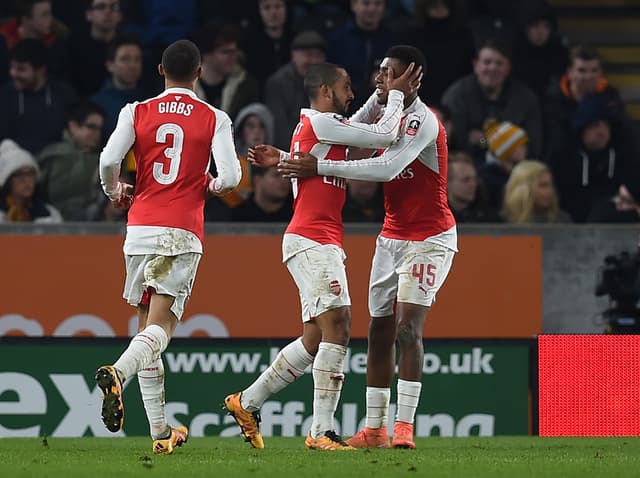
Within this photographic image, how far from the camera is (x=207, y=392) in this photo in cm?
1324

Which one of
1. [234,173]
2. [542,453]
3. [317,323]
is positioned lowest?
[542,453]

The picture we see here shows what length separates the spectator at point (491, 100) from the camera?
16.2 meters

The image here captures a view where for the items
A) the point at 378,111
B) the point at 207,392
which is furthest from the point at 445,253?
the point at 207,392

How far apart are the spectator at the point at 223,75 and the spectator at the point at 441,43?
188 cm

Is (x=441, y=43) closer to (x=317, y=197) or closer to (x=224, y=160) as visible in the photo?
(x=317, y=197)

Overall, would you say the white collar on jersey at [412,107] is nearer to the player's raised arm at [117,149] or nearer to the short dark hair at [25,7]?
the player's raised arm at [117,149]

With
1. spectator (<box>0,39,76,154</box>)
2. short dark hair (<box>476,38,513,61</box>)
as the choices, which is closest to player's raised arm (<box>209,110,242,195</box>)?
spectator (<box>0,39,76,154</box>)

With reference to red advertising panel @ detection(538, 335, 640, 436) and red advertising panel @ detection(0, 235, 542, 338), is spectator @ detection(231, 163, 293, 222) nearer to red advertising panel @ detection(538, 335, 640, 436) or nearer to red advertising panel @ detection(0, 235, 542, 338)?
red advertising panel @ detection(0, 235, 542, 338)

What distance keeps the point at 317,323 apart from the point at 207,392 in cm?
352

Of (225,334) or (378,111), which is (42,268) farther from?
(378,111)

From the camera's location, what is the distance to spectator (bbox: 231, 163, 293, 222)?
1505cm

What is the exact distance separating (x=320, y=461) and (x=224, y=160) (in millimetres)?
1826

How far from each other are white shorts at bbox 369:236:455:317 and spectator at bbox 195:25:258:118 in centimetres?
592

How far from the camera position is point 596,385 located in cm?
1211
